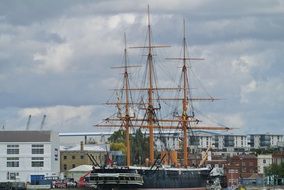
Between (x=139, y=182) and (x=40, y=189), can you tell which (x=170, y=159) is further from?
(x=139, y=182)

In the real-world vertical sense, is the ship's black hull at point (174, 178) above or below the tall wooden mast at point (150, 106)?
below

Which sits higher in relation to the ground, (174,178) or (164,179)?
(174,178)

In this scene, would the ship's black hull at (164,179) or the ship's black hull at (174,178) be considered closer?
the ship's black hull at (164,179)

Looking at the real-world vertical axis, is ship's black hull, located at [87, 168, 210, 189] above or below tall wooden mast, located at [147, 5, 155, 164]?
below

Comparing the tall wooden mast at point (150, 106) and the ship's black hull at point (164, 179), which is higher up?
the tall wooden mast at point (150, 106)

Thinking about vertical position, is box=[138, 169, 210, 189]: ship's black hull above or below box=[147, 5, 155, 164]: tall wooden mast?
below

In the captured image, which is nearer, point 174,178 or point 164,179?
point 164,179

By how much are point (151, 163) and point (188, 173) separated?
8318mm

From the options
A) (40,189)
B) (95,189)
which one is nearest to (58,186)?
(40,189)

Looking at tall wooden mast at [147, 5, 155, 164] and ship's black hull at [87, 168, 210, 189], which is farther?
tall wooden mast at [147, 5, 155, 164]

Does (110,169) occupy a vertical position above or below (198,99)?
below

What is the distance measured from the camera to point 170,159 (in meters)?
193

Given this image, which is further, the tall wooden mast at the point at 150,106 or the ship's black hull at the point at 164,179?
the tall wooden mast at the point at 150,106

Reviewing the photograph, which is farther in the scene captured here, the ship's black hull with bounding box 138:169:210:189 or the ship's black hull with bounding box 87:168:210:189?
the ship's black hull with bounding box 138:169:210:189
